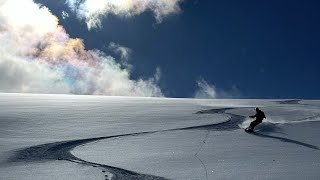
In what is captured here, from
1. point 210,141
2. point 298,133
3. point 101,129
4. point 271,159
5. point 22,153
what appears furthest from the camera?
point 101,129

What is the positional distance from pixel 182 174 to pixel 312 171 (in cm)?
370

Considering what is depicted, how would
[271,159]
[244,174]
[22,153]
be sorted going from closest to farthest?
[244,174] < [271,159] < [22,153]

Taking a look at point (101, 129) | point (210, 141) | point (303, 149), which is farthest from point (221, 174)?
point (101, 129)

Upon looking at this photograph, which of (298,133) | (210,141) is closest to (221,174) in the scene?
(210,141)

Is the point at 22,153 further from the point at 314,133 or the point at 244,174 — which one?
the point at 314,133

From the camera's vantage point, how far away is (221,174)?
1159 centimetres

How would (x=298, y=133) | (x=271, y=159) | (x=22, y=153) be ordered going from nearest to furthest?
1. (x=271, y=159)
2. (x=22, y=153)
3. (x=298, y=133)

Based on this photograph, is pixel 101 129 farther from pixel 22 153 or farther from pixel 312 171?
pixel 312 171

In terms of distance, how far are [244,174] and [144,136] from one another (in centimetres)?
880

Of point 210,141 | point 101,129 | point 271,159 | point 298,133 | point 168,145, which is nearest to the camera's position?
point 271,159

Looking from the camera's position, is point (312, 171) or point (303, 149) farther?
point (303, 149)

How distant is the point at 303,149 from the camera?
1568cm

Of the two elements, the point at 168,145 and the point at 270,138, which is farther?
the point at 270,138

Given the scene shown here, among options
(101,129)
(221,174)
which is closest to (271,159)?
(221,174)
